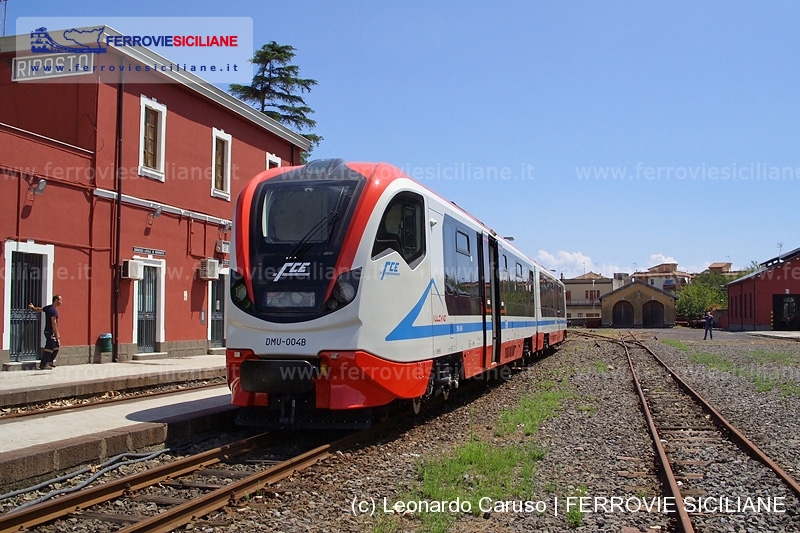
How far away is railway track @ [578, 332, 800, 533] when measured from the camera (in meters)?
5.59

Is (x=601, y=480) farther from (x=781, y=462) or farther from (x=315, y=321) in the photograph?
(x=315, y=321)

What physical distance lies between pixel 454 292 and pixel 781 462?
4591mm

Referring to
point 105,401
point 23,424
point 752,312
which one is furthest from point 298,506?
point 752,312

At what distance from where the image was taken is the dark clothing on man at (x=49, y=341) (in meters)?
13.8

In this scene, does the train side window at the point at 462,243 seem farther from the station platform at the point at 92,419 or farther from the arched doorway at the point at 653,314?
the arched doorway at the point at 653,314

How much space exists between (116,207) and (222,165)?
5.07 m

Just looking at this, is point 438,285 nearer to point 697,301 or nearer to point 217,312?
point 217,312

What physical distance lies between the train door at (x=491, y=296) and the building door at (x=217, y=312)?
981 cm

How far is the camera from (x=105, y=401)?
35.8 feet

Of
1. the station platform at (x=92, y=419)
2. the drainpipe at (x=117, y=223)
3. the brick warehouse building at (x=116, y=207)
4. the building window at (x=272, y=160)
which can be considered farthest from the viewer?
the building window at (x=272, y=160)

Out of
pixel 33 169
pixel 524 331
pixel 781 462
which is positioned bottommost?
pixel 781 462

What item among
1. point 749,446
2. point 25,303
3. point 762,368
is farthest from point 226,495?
point 762,368

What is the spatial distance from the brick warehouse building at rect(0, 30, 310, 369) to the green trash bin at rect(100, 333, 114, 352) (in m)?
0.05

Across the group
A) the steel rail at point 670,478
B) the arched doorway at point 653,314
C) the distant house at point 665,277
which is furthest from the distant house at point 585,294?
the steel rail at point 670,478
